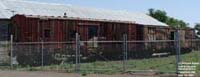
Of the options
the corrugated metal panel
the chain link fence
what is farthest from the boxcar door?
the corrugated metal panel

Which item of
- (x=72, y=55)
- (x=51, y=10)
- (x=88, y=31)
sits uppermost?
(x=51, y=10)

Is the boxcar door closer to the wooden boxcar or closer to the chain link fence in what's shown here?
the wooden boxcar

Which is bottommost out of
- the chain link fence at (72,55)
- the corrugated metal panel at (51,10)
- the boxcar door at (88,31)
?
the chain link fence at (72,55)

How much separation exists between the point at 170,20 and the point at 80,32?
58.5m

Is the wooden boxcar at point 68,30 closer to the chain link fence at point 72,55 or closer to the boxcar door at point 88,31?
the boxcar door at point 88,31

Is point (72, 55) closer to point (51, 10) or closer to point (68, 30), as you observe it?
point (68, 30)

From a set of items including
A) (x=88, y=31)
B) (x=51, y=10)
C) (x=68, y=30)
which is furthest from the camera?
(x=51, y=10)

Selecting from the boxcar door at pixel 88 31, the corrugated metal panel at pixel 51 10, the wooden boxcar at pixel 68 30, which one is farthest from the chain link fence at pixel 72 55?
the corrugated metal panel at pixel 51 10

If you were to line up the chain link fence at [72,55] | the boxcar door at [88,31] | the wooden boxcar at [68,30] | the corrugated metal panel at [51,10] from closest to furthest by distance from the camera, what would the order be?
the chain link fence at [72,55]
the wooden boxcar at [68,30]
the boxcar door at [88,31]
the corrugated metal panel at [51,10]

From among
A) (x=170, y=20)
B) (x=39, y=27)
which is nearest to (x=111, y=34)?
(x=39, y=27)

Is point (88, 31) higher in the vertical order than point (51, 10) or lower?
lower

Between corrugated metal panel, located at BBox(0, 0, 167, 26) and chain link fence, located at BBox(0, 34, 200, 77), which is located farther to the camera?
corrugated metal panel, located at BBox(0, 0, 167, 26)

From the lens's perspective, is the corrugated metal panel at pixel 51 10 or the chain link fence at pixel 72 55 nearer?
the chain link fence at pixel 72 55

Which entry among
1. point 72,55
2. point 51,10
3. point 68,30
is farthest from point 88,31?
point 51,10
